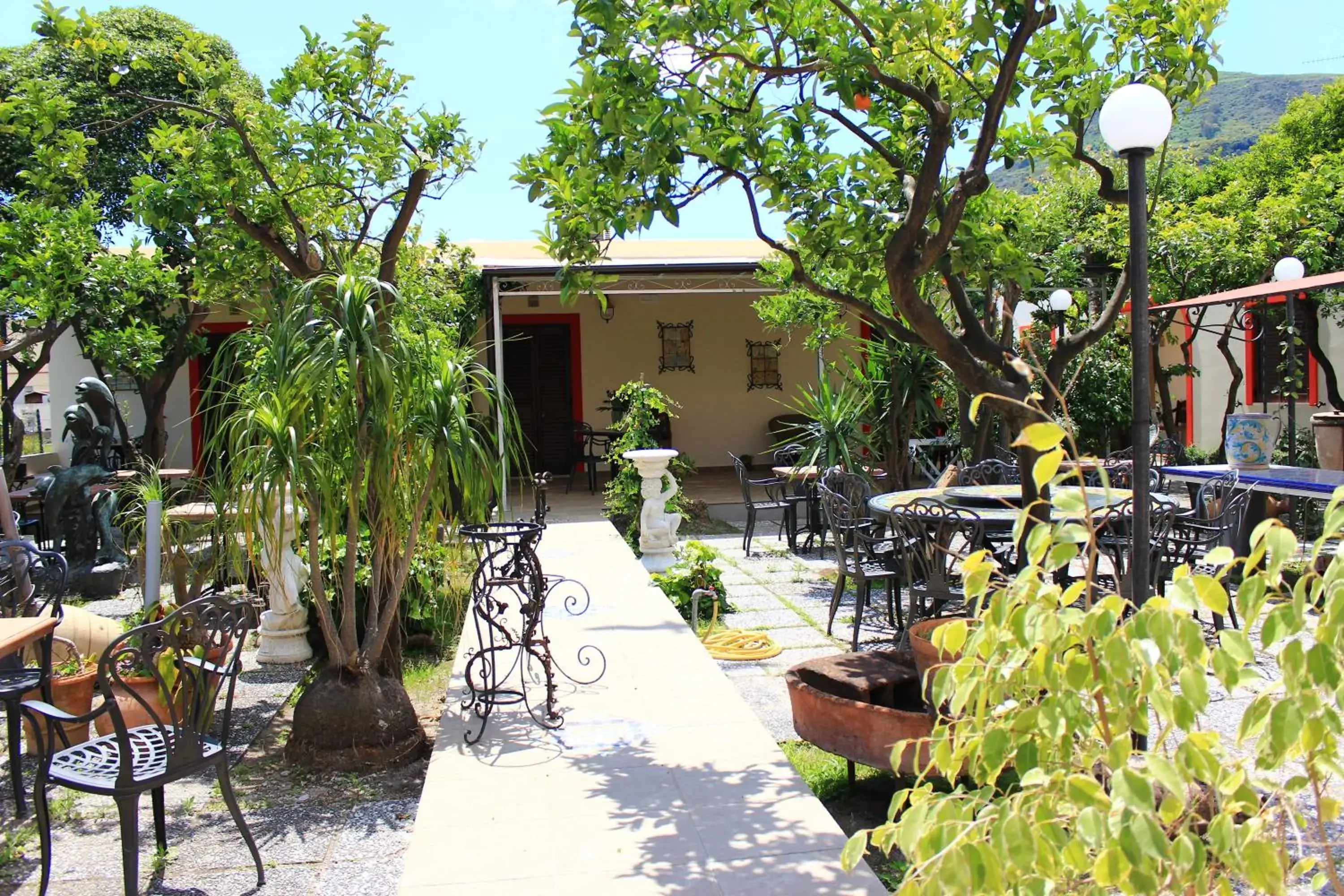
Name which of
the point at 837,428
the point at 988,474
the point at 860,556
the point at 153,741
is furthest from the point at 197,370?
the point at 153,741

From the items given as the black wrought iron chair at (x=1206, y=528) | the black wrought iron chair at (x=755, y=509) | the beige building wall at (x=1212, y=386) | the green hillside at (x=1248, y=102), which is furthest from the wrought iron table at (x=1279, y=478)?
the green hillside at (x=1248, y=102)

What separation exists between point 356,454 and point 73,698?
5.05 ft

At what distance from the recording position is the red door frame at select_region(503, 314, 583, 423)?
14.7 meters

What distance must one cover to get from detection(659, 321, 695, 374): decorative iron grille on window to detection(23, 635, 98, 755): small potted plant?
35.7ft

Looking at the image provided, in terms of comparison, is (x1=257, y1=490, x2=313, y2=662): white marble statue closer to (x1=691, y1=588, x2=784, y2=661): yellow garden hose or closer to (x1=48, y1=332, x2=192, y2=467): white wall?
(x1=691, y1=588, x2=784, y2=661): yellow garden hose

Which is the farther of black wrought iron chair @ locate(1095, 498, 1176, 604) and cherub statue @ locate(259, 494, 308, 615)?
black wrought iron chair @ locate(1095, 498, 1176, 604)

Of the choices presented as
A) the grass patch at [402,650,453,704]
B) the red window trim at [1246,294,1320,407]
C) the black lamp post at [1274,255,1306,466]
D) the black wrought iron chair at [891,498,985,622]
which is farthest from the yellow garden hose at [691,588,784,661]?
the red window trim at [1246,294,1320,407]

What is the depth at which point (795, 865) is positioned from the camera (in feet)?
9.42

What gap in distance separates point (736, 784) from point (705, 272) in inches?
332

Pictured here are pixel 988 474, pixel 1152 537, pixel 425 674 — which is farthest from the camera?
pixel 988 474

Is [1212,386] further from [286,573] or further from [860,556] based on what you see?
[286,573]

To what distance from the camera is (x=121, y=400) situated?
14.0 metres

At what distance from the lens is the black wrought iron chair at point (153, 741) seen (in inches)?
113

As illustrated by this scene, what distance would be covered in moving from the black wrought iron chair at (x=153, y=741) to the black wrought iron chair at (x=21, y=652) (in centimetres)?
25
